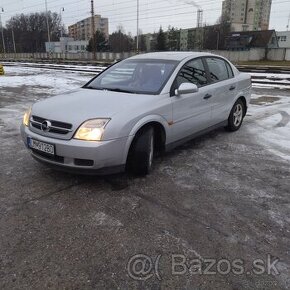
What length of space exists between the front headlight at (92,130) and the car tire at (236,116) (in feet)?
11.3

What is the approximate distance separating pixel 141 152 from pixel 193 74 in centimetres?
184

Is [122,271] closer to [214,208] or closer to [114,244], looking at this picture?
[114,244]

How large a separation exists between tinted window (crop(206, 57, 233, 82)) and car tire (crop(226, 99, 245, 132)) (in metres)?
0.64

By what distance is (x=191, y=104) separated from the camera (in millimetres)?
5059

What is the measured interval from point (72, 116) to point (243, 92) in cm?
408

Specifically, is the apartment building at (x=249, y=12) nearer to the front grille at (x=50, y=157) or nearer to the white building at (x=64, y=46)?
the white building at (x=64, y=46)

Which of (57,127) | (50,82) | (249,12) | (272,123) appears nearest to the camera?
(57,127)

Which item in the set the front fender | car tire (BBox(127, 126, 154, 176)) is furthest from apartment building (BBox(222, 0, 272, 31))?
car tire (BBox(127, 126, 154, 176))

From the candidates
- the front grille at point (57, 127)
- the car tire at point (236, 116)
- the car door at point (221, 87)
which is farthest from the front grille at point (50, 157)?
the car tire at point (236, 116)

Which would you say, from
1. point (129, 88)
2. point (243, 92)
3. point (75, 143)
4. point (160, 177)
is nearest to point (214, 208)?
point (160, 177)

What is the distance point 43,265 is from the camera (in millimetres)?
2705

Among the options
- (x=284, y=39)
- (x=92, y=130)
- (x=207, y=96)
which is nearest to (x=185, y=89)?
(x=207, y=96)

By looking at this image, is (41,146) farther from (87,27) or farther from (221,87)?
(87,27)

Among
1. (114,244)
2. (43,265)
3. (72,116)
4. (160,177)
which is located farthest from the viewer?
(160,177)
